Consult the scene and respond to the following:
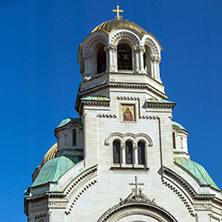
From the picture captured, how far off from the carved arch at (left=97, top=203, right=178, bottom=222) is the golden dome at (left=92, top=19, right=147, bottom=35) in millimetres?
12395

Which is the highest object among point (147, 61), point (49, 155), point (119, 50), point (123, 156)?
point (119, 50)

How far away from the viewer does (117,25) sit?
4806cm

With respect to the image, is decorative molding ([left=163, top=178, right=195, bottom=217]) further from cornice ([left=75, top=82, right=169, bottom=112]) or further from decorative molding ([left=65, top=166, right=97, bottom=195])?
cornice ([left=75, top=82, right=169, bottom=112])

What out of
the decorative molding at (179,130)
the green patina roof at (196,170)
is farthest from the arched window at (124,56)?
the green patina roof at (196,170)

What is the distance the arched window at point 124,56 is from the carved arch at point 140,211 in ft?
37.0

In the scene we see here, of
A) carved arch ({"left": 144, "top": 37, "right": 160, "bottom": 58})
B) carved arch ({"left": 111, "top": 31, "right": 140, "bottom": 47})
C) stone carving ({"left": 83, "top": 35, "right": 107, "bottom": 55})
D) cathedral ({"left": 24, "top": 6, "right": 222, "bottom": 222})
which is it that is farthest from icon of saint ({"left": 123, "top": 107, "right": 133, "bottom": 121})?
stone carving ({"left": 83, "top": 35, "right": 107, "bottom": 55})

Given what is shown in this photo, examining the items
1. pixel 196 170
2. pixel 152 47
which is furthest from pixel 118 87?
pixel 196 170

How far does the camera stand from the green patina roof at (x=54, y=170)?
141 ft

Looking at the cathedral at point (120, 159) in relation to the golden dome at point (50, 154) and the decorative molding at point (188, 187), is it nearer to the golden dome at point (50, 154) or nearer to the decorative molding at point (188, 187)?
the decorative molding at point (188, 187)

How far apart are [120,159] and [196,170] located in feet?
17.1

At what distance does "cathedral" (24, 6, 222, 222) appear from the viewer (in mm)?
42062

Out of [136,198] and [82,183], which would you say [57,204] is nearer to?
[82,183]

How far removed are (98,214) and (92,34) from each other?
13.2 m

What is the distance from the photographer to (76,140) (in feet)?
150
